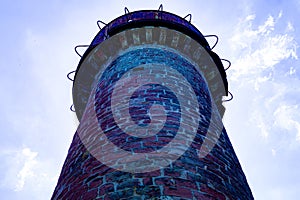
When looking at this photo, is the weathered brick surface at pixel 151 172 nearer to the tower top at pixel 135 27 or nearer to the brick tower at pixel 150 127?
the brick tower at pixel 150 127

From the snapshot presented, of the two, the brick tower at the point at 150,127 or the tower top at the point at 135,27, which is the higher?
the tower top at the point at 135,27

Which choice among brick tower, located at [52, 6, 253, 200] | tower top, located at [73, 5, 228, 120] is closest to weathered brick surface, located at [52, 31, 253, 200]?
brick tower, located at [52, 6, 253, 200]

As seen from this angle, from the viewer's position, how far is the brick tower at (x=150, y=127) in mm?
3675

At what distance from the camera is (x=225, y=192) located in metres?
3.86

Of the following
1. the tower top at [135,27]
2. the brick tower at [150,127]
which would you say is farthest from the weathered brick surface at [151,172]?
the tower top at [135,27]

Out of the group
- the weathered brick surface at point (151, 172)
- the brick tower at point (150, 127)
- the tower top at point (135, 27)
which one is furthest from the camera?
the tower top at point (135, 27)

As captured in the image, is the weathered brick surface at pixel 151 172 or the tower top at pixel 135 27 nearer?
the weathered brick surface at pixel 151 172

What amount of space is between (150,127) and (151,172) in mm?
779

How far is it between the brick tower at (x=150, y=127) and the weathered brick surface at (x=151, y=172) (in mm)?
11

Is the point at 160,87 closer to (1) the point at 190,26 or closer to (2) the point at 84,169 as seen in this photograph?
(2) the point at 84,169

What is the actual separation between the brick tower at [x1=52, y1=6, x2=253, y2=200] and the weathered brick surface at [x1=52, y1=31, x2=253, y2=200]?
0.4 inches

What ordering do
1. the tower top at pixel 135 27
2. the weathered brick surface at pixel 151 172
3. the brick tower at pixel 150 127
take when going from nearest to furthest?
the weathered brick surface at pixel 151 172
the brick tower at pixel 150 127
the tower top at pixel 135 27

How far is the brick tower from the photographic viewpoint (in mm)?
3675

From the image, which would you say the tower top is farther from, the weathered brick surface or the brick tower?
the weathered brick surface
